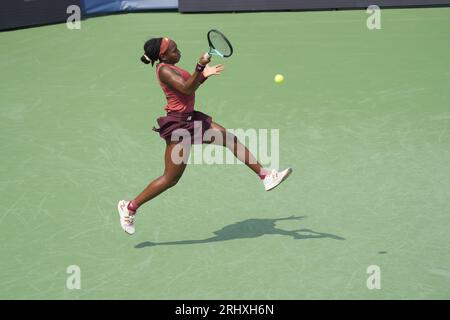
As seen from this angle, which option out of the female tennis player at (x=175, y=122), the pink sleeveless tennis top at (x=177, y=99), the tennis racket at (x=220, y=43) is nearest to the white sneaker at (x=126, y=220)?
the female tennis player at (x=175, y=122)

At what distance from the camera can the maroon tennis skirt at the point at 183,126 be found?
7527 millimetres

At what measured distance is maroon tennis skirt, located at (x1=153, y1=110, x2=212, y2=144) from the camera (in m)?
7.53

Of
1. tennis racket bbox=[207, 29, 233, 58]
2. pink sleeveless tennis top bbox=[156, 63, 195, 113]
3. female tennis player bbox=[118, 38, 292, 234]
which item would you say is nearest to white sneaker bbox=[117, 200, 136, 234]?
female tennis player bbox=[118, 38, 292, 234]

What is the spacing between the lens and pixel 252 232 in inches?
315

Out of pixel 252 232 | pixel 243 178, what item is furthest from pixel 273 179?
pixel 243 178

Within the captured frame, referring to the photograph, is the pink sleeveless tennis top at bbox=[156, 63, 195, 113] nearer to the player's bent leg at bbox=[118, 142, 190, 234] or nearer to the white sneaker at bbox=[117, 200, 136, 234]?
the player's bent leg at bbox=[118, 142, 190, 234]

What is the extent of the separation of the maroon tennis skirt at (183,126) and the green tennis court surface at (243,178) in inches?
41.6

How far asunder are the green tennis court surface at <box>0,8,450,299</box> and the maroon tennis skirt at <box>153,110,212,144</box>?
3.47ft

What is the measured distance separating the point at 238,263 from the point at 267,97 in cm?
570

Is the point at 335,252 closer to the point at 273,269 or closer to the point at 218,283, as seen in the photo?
the point at 273,269

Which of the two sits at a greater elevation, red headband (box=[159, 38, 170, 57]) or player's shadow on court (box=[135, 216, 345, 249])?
red headband (box=[159, 38, 170, 57])

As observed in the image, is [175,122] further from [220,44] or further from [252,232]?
[252,232]

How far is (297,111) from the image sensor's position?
11.9 m

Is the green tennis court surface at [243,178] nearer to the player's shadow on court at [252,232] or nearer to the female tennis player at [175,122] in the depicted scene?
the player's shadow on court at [252,232]
